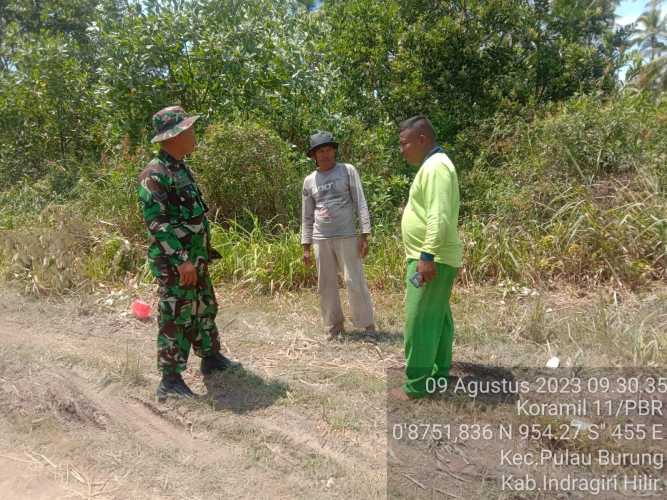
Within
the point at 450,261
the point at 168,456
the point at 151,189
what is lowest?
→ the point at 168,456

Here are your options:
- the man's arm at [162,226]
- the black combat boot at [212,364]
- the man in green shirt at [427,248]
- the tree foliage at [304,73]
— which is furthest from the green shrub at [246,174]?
the man in green shirt at [427,248]

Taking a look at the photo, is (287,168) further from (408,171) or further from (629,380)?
(629,380)

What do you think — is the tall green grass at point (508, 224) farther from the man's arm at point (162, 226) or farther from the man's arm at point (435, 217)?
the man's arm at point (435, 217)

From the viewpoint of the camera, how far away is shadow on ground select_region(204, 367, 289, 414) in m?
3.78

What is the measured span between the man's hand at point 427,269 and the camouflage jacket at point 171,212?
1534 millimetres

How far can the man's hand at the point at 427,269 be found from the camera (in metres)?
3.27

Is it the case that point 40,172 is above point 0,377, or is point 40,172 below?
above

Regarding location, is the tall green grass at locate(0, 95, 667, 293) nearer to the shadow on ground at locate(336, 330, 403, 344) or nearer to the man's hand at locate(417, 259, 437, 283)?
the shadow on ground at locate(336, 330, 403, 344)

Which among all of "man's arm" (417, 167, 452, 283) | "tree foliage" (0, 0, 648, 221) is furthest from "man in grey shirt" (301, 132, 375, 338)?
"tree foliage" (0, 0, 648, 221)

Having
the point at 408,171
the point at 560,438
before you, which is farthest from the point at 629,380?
the point at 408,171

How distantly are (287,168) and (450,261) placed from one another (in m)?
4.63

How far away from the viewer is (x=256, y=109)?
862cm

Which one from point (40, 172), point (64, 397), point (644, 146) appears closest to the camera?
point (64, 397)

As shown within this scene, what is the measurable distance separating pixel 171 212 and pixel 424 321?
1783 mm
